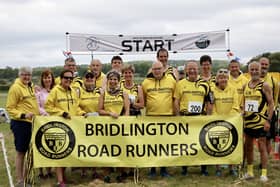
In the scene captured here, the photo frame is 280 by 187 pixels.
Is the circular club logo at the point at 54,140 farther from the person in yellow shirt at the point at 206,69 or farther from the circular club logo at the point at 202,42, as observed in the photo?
the circular club logo at the point at 202,42

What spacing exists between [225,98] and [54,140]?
298cm

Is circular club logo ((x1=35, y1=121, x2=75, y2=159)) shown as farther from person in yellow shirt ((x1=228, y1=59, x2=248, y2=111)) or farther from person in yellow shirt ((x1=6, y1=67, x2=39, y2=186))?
person in yellow shirt ((x1=228, y1=59, x2=248, y2=111))

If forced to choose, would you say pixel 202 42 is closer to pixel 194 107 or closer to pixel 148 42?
pixel 148 42

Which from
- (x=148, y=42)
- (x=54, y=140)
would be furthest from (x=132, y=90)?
(x=148, y=42)

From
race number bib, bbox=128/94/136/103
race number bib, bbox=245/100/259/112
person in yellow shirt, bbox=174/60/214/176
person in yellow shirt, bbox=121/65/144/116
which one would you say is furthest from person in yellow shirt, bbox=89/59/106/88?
race number bib, bbox=245/100/259/112

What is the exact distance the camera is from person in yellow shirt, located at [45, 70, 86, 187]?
6.65 m

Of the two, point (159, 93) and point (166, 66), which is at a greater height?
point (166, 66)

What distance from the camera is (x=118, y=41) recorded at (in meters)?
12.9

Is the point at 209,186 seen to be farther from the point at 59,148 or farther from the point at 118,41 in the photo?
the point at 118,41

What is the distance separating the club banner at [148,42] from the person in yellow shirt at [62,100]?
584 cm

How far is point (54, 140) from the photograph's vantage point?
6.82 meters

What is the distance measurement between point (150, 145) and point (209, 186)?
1187mm

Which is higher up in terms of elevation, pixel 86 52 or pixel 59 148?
pixel 86 52

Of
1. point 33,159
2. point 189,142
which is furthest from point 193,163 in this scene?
point 33,159
